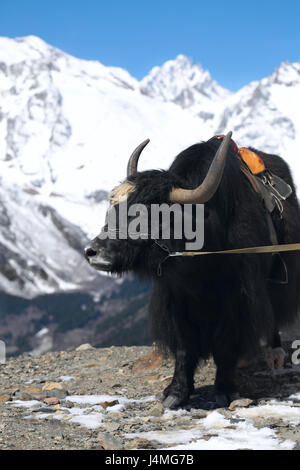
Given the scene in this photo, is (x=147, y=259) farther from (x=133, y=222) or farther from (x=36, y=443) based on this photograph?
(x=36, y=443)

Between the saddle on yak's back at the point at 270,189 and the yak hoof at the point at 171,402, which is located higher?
the saddle on yak's back at the point at 270,189

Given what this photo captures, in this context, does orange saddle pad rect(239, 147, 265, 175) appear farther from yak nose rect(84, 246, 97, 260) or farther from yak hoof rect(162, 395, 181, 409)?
yak hoof rect(162, 395, 181, 409)

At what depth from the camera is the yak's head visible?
362cm

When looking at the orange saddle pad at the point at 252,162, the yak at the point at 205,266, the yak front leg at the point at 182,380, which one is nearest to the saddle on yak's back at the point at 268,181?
the orange saddle pad at the point at 252,162

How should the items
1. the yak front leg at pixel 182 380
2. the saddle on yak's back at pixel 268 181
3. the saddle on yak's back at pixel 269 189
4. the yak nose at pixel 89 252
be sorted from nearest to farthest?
the yak nose at pixel 89 252 < the yak front leg at pixel 182 380 < the saddle on yak's back at pixel 269 189 < the saddle on yak's back at pixel 268 181

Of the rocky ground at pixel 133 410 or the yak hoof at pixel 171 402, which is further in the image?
the yak hoof at pixel 171 402

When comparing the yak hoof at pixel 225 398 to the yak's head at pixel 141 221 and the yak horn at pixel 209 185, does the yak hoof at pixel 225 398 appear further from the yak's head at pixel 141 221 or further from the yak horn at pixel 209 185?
the yak horn at pixel 209 185

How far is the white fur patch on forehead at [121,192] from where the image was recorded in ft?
12.3

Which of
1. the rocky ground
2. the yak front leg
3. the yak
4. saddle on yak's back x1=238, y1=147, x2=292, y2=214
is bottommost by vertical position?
the rocky ground

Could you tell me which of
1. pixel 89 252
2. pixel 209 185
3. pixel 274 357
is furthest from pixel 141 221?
pixel 274 357

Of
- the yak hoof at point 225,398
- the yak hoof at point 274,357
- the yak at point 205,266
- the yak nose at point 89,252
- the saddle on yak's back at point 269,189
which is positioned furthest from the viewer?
the yak hoof at point 274,357

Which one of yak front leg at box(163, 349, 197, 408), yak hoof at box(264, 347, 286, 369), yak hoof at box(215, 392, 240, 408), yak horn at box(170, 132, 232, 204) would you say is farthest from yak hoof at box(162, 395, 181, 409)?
yak horn at box(170, 132, 232, 204)

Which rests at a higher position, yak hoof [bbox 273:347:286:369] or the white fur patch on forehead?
the white fur patch on forehead

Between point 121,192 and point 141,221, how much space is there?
Result: 0.25 meters
